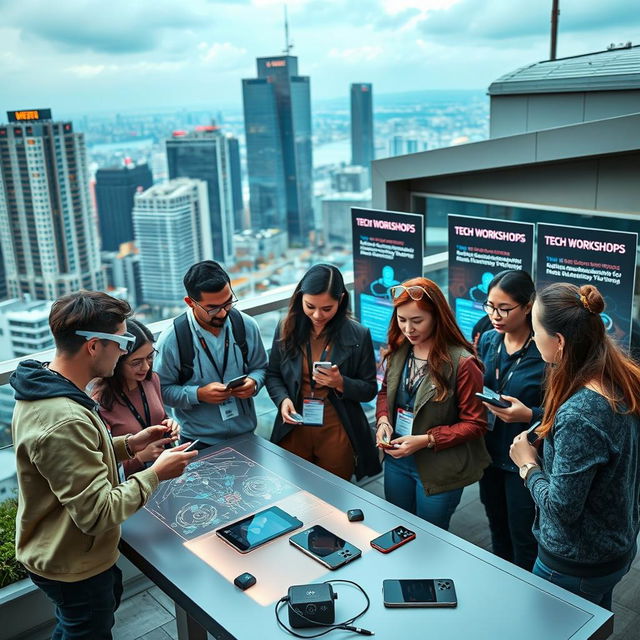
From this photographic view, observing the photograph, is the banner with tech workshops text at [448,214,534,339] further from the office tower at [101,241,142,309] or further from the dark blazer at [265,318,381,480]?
the office tower at [101,241,142,309]

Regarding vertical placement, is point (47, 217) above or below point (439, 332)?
below

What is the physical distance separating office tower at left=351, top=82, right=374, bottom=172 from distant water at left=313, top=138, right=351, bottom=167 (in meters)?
0.40

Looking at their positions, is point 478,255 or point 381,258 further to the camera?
point 381,258

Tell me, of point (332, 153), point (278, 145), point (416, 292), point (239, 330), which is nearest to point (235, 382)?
point (239, 330)

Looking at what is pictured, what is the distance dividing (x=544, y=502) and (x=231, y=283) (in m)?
1.70

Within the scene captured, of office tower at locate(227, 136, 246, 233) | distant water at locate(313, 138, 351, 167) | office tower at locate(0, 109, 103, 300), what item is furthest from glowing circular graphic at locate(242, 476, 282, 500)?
distant water at locate(313, 138, 351, 167)

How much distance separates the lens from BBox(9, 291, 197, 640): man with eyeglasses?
71.4 inches

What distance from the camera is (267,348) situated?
3.61 m

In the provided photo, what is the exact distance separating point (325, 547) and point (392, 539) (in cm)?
24

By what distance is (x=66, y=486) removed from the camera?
5.94 ft

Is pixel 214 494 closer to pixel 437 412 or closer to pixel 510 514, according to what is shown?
pixel 437 412

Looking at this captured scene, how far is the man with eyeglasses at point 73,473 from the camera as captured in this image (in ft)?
5.95

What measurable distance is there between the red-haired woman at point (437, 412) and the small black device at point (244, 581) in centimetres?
91

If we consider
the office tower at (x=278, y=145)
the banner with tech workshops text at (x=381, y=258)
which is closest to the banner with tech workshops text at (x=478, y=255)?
the banner with tech workshops text at (x=381, y=258)
